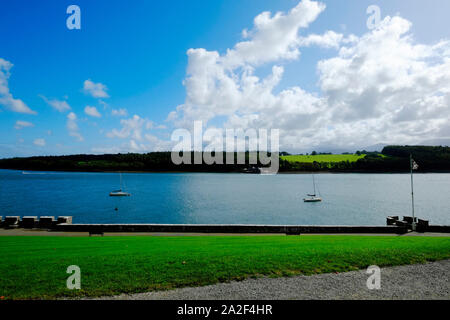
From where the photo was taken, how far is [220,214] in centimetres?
4109

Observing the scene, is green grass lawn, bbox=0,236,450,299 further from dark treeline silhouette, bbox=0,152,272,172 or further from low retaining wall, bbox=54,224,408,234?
dark treeline silhouette, bbox=0,152,272,172

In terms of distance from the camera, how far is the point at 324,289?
21.5 ft

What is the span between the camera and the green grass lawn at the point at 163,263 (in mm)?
6800

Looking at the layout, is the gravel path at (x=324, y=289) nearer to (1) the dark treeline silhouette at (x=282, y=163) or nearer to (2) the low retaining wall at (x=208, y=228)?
(2) the low retaining wall at (x=208, y=228)

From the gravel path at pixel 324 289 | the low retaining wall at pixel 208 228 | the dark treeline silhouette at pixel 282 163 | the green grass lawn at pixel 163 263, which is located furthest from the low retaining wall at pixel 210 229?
the dark treeline silhouette at pixel 282 163

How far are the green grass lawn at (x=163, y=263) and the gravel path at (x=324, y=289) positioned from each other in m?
0.41

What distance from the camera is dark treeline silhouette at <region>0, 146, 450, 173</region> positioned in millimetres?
150625

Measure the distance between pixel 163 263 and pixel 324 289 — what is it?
15.2 ft

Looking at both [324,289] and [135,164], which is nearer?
[324,289]

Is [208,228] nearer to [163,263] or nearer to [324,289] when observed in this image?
[163,263]

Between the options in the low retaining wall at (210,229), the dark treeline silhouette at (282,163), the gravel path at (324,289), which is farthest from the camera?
the dark treeline silhouette at (282,163)

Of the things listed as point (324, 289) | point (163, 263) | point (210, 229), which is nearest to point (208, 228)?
point (210, 229)

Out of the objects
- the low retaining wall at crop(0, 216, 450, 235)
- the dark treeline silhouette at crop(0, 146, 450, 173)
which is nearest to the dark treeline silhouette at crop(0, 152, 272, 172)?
the dark treeline silhouette at crop(0, 146, 450, 173)
